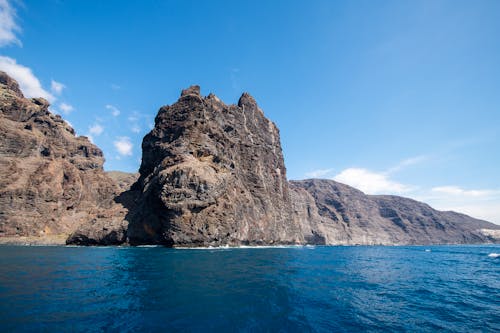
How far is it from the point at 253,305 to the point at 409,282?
61.0ft

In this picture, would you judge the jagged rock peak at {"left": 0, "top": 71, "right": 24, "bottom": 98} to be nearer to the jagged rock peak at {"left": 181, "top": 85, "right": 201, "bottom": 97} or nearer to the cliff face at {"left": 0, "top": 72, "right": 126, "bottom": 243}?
the cliff face at {"left": 0, "top": 72, "right": 126, "bottom": 243}

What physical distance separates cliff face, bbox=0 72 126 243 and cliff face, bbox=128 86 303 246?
18.9m

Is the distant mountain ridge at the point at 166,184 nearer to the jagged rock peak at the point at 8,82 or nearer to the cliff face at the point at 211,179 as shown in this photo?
the cliff face at the point at 211,179

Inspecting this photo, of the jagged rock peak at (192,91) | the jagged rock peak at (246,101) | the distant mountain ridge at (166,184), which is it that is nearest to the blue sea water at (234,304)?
the distant mountain ridge at (166,184)

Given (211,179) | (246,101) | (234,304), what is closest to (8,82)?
(246,101)

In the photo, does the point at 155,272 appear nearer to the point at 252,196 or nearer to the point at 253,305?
the point at 253,305

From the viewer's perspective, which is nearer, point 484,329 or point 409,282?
point 484,329

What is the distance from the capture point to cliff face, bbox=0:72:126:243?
99250mm

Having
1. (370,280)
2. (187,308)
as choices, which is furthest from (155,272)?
(370,280)

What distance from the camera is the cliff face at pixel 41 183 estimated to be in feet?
326

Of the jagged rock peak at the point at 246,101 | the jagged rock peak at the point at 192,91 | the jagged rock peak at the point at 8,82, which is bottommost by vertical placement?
the jagged rock peak at the point at 192,91

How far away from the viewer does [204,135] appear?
95.8 meters

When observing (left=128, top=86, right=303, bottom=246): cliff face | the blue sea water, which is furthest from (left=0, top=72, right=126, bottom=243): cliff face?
the blue sea water

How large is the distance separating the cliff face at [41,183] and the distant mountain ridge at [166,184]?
1.17ft
